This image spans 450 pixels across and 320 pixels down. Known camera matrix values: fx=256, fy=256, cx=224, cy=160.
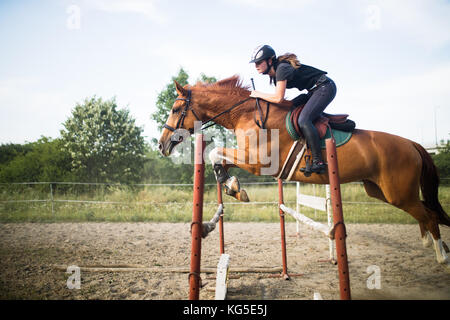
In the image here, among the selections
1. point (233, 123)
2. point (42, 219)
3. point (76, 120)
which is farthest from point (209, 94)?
point (76, 120)

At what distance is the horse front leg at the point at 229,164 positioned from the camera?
2697 mm

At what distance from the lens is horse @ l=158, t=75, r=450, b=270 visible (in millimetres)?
2803

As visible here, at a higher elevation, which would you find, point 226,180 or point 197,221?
point 226,180

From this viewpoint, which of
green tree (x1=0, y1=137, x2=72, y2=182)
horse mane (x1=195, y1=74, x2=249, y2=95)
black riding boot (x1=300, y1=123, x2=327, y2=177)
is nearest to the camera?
black riding boot (x1=300, y1=123, x2=327, y2=177)

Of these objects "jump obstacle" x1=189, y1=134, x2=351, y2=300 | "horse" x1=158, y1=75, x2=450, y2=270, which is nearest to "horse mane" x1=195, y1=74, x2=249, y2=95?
"horse" x1=158, y1=75, x2=450, y2=270

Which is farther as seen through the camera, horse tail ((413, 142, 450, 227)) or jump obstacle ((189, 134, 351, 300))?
horse tail ((413, 142, 450, 227))

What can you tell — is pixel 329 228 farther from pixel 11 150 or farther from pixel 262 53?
pixel 11 150

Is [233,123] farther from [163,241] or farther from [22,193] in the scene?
[22,193]

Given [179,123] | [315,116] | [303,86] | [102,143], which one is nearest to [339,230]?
[315,116]

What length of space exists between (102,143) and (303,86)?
14.3 meters

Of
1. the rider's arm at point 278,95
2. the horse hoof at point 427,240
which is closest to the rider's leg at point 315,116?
the rider's arm at point 278,95

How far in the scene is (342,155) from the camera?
278cm

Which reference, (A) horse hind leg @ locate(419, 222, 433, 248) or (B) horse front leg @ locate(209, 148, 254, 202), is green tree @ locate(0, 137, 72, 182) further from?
(A) horse hind leg @ locate(419, 222, 433, 248)
